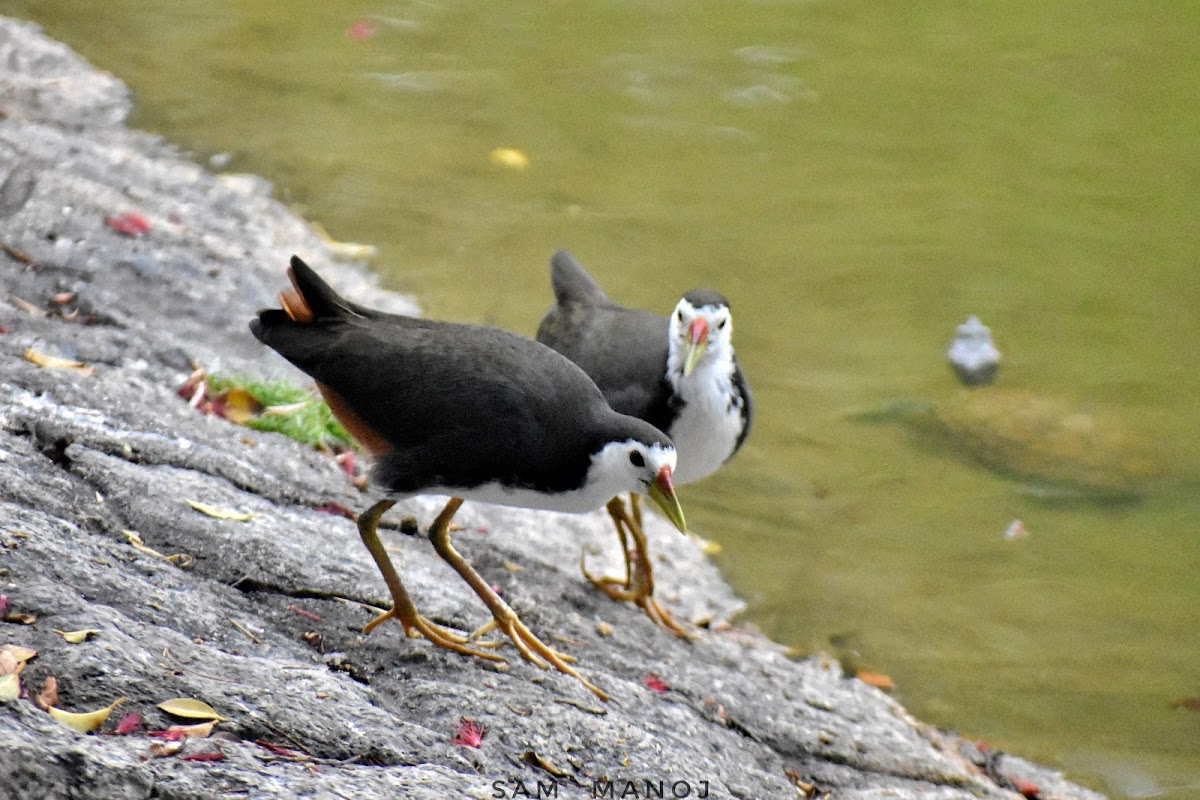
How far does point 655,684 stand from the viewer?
4422 mm

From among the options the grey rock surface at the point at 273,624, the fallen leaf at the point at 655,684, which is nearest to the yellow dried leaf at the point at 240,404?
the grey rock surface at the point at 273,624

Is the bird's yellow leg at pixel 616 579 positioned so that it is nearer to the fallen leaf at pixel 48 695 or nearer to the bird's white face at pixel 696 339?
the bird's white face at pixel 696 339

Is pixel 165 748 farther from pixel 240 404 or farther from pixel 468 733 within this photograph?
pixel 240 404

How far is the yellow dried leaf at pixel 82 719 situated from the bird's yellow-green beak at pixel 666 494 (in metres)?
1.55

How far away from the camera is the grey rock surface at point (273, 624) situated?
3021 millimetres

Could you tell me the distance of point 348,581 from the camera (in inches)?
169

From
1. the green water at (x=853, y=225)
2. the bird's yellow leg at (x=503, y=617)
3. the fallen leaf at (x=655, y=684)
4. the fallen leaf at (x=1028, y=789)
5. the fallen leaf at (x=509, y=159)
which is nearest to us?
the bird's yellow leg at (x=503, y=617)

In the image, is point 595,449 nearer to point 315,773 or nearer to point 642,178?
point 315,773

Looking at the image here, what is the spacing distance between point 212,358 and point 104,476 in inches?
70.9

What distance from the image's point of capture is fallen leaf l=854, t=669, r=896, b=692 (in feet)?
18.8

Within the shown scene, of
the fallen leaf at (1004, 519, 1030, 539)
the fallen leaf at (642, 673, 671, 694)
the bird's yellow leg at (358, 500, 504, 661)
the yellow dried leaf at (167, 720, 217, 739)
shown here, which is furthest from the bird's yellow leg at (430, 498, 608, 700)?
the fallen leaf at (1004, 519, 1030, 539)

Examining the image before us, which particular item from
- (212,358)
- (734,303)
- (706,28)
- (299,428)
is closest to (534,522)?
(299,428)

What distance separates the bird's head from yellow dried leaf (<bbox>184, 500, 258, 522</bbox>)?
122 centimetres

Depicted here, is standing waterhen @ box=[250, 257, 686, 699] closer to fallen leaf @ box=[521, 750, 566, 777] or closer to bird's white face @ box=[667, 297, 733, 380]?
fallen leaf @ box=[521, 750, 566, 777]
